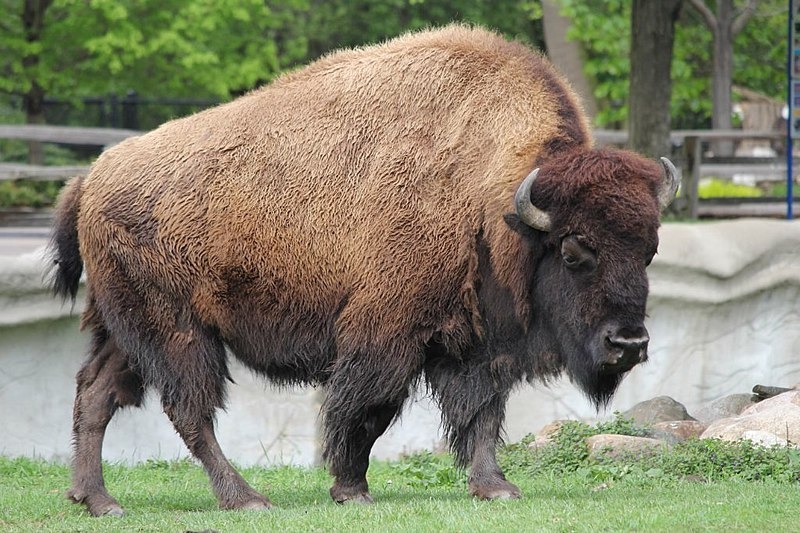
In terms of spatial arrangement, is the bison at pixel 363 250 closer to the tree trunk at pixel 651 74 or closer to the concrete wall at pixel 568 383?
the concrete wall at pixel 568 383

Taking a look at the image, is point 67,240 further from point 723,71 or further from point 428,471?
point 723,71

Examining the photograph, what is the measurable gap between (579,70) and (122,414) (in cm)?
1423

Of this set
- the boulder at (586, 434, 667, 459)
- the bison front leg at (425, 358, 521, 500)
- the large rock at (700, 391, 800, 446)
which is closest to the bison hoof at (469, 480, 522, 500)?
the bison front leg at (425, 358, 521, 500)

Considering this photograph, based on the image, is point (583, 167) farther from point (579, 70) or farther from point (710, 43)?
point (710, 43)

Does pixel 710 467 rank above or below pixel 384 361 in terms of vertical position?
below

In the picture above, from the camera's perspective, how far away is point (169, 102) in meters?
26.9

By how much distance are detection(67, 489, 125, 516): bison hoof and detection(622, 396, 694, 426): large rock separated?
423 cm

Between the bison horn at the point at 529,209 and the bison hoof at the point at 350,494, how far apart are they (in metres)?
1.79

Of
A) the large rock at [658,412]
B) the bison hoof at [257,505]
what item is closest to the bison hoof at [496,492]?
the bison hoof at [257,505]

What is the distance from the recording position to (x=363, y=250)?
22.6 feet

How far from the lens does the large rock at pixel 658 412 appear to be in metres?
9.59

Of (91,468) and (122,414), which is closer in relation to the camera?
(91,468)

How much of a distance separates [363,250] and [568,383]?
14.3 ft

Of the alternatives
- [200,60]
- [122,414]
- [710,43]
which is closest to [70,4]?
[200,60]
